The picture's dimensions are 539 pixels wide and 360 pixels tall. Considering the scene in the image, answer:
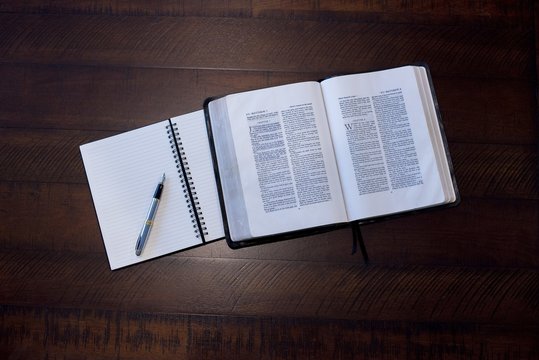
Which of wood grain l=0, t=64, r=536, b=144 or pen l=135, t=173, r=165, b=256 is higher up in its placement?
wood grain l=0, t=64, r=536, b=144

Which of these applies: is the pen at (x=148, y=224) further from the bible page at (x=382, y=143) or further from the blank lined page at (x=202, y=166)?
the bible page at (x=382, y=143)

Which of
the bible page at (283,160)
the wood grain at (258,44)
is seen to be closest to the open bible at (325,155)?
the bible page at (283,160)

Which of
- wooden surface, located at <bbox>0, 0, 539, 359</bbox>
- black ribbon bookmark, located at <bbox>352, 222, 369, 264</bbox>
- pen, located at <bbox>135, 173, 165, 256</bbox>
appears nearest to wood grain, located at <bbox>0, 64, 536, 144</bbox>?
wooden surface, located at <bbox>0, 0, 539, 359</bbox>

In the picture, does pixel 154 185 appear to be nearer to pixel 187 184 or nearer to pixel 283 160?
pixel 187 184

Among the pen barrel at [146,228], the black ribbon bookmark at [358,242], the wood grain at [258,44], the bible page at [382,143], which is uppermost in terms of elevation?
the wood grain at [258,44]

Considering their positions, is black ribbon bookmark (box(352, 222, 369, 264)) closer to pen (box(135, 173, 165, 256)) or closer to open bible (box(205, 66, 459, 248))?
open bible (box(205, 66, 459, 248))

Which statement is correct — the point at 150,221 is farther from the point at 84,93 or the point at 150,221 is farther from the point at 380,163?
the point at 380,163

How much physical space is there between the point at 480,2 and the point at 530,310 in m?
0.62

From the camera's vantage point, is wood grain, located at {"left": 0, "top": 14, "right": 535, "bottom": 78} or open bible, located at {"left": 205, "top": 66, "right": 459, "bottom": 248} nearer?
open bible, located at {"left": 205, "top": 66, "right": 459, "bottom": 248}

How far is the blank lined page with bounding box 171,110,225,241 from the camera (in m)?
0.93

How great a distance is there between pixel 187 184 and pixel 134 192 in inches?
4.0

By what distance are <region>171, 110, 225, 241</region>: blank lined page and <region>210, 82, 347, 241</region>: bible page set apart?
51 mm

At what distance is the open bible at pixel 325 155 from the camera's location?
884 millimetres

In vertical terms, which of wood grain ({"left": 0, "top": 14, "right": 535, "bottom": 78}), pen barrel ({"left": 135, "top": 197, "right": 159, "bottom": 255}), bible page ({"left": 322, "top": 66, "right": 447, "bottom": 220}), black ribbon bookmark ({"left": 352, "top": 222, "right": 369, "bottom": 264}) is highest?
wood grain ({"left": 0, "top": 14, "right": 535, "bottom": 78})
